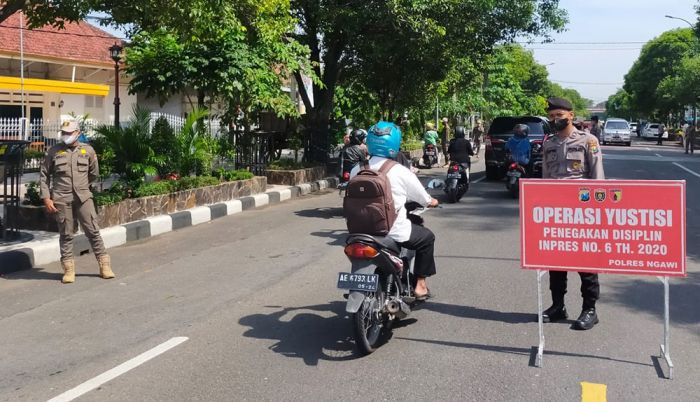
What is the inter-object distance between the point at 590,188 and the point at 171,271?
5.02 meters

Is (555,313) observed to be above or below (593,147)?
below

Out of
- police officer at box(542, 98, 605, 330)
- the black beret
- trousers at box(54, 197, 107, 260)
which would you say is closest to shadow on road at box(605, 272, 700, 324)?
police officer at box(542, 98, 605, 330)

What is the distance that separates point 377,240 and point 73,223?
4.12 metres

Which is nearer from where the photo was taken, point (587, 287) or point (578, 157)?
point (587, 287)

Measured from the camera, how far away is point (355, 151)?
11.3 metres

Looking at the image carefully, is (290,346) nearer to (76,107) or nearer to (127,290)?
(127,290)

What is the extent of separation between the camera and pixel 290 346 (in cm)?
522

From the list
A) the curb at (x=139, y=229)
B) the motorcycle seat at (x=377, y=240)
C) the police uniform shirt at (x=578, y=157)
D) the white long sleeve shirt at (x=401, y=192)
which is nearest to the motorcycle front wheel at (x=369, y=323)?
the motorcycle seat at (x=377, y=240)

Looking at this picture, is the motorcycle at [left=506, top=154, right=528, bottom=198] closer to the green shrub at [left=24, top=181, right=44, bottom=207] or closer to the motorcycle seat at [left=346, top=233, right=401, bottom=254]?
the green shrub at [left=24, top=181, right=44, bottom=207]

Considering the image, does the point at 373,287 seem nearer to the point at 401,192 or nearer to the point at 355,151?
the point at 401,192

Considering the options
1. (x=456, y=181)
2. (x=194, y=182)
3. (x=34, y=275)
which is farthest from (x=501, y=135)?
(x=34, y=275)

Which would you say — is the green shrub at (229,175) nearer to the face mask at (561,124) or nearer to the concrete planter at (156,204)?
the concrete planter at (156,204)

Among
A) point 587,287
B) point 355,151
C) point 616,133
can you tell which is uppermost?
point 616,133

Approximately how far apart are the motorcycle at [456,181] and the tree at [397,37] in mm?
4111
